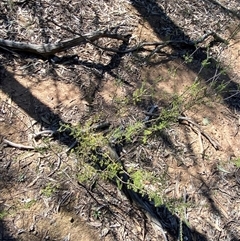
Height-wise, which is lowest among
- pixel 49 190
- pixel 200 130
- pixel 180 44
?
pixel 49 190

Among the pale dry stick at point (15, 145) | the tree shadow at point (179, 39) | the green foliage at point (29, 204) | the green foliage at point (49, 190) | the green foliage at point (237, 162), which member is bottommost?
the green foliage at point (29, 204)

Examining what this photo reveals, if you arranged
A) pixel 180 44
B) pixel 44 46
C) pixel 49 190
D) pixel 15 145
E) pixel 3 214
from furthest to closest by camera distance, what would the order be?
pixel 180 44
pixel 44 46
pixel 15 145
pixel 49 190
pixel 3 214

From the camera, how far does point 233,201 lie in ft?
12.2

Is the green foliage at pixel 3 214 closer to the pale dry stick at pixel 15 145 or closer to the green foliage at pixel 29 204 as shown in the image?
the green foliage at pixel 29 204

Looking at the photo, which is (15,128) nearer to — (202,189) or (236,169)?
(202,189)

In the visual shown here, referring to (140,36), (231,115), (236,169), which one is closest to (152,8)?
(140,36)

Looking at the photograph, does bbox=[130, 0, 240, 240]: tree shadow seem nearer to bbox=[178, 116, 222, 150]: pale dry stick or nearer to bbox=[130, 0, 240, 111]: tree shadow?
bbox=[130, 0, 240, 111]: tree shadow

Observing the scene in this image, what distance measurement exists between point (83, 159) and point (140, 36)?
194 centimetres

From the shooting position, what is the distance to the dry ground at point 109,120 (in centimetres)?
320

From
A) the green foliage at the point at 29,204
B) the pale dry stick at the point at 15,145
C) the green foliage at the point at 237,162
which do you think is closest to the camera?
the green foliage at the point at 29,204

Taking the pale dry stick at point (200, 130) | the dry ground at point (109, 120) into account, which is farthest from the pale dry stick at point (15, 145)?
the pale dry stick at point (200, 130)

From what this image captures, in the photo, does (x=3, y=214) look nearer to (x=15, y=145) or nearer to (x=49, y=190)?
(x=49, y=190)

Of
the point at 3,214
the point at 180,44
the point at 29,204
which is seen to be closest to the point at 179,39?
the point at 180,44

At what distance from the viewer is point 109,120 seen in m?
3.76
